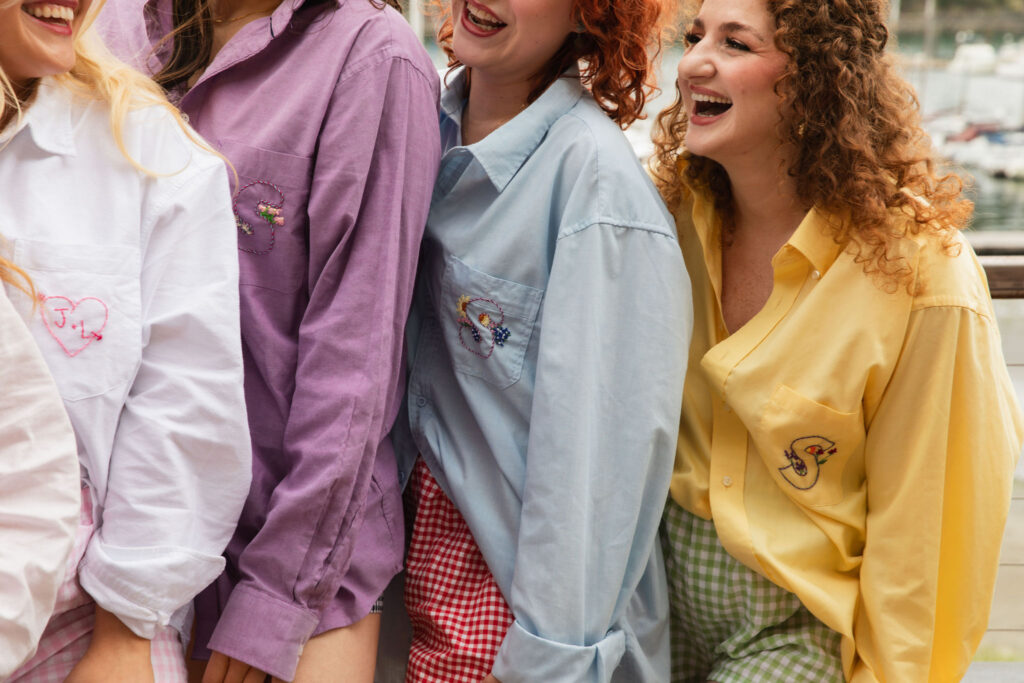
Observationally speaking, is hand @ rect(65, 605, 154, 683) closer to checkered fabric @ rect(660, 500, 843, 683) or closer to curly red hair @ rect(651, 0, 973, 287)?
checkered fabric @ rect(660, 500, 843, 683)

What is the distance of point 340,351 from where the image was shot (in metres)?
1.36

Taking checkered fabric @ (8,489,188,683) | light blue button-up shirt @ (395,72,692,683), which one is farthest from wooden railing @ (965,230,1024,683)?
checkered fabric @ (8,489,188,683)

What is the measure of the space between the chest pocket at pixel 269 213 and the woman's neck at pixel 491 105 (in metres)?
0.36

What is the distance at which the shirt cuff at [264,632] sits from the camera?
1312 mm

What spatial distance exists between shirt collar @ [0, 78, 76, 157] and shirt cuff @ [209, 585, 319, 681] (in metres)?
0.60

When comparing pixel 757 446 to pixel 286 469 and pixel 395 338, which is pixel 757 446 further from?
pixel 286 469

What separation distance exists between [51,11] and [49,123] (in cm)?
14

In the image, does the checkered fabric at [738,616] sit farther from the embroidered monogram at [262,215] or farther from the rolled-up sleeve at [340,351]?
the embroidered monogram at [262,215]

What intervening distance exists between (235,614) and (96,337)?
1.28 feet

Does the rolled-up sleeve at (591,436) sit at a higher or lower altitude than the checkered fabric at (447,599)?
higher

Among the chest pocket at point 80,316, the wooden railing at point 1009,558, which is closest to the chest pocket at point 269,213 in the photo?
the chest pocket at point 80,316

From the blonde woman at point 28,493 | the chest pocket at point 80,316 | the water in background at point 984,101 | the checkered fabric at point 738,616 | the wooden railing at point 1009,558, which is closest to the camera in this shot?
the blonde woman at point 28,493

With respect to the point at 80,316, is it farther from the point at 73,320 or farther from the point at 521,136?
the point at 521,136

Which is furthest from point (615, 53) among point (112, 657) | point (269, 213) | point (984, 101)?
point (984, 101)
